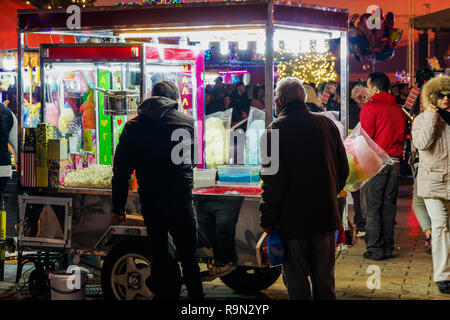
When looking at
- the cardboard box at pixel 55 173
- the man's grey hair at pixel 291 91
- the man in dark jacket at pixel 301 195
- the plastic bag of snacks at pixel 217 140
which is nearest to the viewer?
the man in dark jacket at pixel 301 195

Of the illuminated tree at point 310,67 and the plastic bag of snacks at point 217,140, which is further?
the illuminated tree at point 310,67

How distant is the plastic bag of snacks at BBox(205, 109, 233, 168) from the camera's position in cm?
722

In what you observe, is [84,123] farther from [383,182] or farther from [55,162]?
[383,182]

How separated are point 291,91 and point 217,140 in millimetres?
2367

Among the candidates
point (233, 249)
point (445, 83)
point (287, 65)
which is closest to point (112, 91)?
point (233, 249)

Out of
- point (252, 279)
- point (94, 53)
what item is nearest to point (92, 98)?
point (94, 53)

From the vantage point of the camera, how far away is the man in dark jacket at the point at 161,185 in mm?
5531

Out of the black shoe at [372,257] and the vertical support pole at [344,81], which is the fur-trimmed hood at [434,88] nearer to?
the vertical support pole at [344,81]

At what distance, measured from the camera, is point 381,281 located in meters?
7.48

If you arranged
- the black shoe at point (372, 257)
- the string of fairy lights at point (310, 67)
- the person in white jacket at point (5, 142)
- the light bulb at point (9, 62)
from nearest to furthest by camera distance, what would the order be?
the person in white jacket at point (5, 142) → the black shoe at point (372, 257) → the light bulb at point (9, 62) → the string of fairy lights at point (310, 67)

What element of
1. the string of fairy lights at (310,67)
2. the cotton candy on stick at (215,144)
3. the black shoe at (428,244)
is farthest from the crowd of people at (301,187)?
the string of fairy lights at (310,67)

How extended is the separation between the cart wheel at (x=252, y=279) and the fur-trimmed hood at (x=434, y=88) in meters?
2.28
